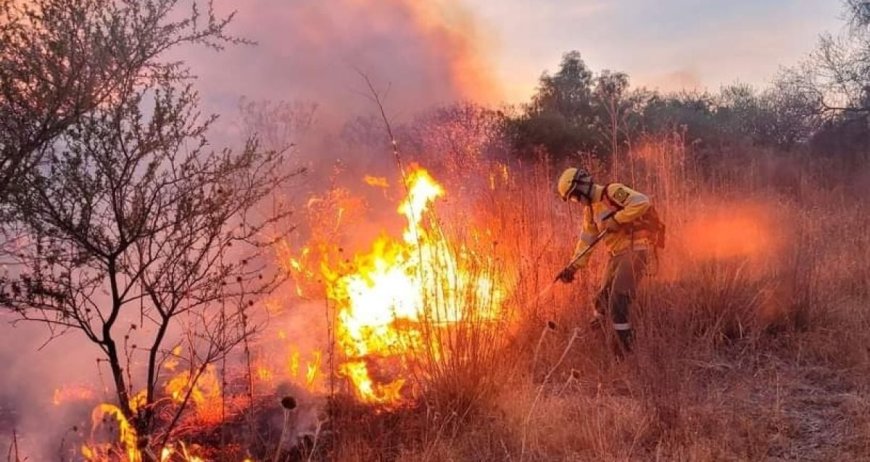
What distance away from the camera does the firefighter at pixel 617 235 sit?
6383 millimetres

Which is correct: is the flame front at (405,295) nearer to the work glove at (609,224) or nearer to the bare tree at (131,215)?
the bare tree at (131,215)

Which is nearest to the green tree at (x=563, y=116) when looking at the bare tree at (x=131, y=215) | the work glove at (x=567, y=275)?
the work glove at (x=567, y=275)

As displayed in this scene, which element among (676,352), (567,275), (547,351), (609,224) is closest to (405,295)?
(547,351)

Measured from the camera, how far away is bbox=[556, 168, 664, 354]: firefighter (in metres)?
6.38

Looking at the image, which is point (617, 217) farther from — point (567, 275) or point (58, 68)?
point (58, 68)

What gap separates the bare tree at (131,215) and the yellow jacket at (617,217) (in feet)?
10.9

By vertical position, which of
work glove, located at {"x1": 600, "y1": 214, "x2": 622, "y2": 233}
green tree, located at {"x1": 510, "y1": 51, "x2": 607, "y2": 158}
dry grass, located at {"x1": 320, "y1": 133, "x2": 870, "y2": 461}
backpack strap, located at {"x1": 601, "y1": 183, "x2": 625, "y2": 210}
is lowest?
dry grass, located at {"x1": 320, "y1": 133, "x2": 870, "y2": 461}

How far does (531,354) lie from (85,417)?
488 cm

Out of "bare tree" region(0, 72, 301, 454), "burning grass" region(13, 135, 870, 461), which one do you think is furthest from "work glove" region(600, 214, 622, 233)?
"bare tree" region(0, 72, 301, 454)

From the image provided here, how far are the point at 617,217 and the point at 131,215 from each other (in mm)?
4197


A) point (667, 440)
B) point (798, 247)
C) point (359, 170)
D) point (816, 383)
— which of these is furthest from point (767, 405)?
point (359, 170)

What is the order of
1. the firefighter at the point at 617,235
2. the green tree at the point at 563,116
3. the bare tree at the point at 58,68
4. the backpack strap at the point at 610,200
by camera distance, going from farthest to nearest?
the green tree at the point at 563,116
the backpack strap at the point at 610,200
the firefighter at the point at 617,235
the bare tree at the point at 58,68

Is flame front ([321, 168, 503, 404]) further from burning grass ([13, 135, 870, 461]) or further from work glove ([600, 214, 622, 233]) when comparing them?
work glove ([600, 214, 622, 233])

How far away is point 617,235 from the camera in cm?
678
